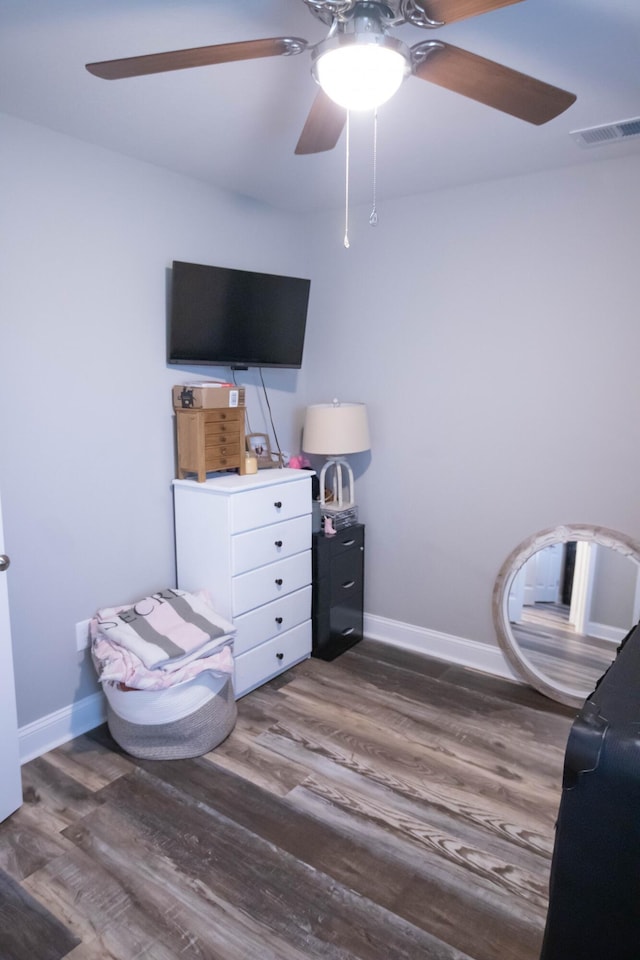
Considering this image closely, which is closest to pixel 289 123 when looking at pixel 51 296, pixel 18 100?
pixel 18 100

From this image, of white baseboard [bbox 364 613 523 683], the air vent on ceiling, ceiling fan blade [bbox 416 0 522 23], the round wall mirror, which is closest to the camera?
ceiling fan blade [bbox 416 0 522 23]

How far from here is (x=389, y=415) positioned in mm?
3217

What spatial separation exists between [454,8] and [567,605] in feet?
7.91

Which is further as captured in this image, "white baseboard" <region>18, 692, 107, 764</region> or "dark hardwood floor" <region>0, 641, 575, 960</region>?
"white baseboard" <region>18, 692, 107, 764</region>

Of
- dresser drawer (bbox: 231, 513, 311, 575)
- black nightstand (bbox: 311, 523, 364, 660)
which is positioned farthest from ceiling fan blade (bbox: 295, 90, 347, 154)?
black nightstand (bbox: 311, 523, 364, 660)

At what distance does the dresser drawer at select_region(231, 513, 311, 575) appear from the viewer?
2615mm

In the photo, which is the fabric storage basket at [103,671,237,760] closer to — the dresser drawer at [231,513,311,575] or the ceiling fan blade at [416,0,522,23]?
the dresser drawer at [231,513,311,575]

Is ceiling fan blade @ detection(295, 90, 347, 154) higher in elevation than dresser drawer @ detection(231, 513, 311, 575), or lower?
higher

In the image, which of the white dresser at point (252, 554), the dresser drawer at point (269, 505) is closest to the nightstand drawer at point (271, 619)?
the white dresser at point (252, 554)

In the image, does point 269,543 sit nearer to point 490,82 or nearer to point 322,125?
point 322,125

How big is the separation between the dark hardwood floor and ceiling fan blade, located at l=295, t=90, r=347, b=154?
2.16 meters

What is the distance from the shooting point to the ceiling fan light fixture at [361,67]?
124 cm

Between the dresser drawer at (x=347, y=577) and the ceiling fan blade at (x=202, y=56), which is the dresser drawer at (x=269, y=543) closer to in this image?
the dresser drawer at (x=347, y=577)

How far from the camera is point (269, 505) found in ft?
9.00
